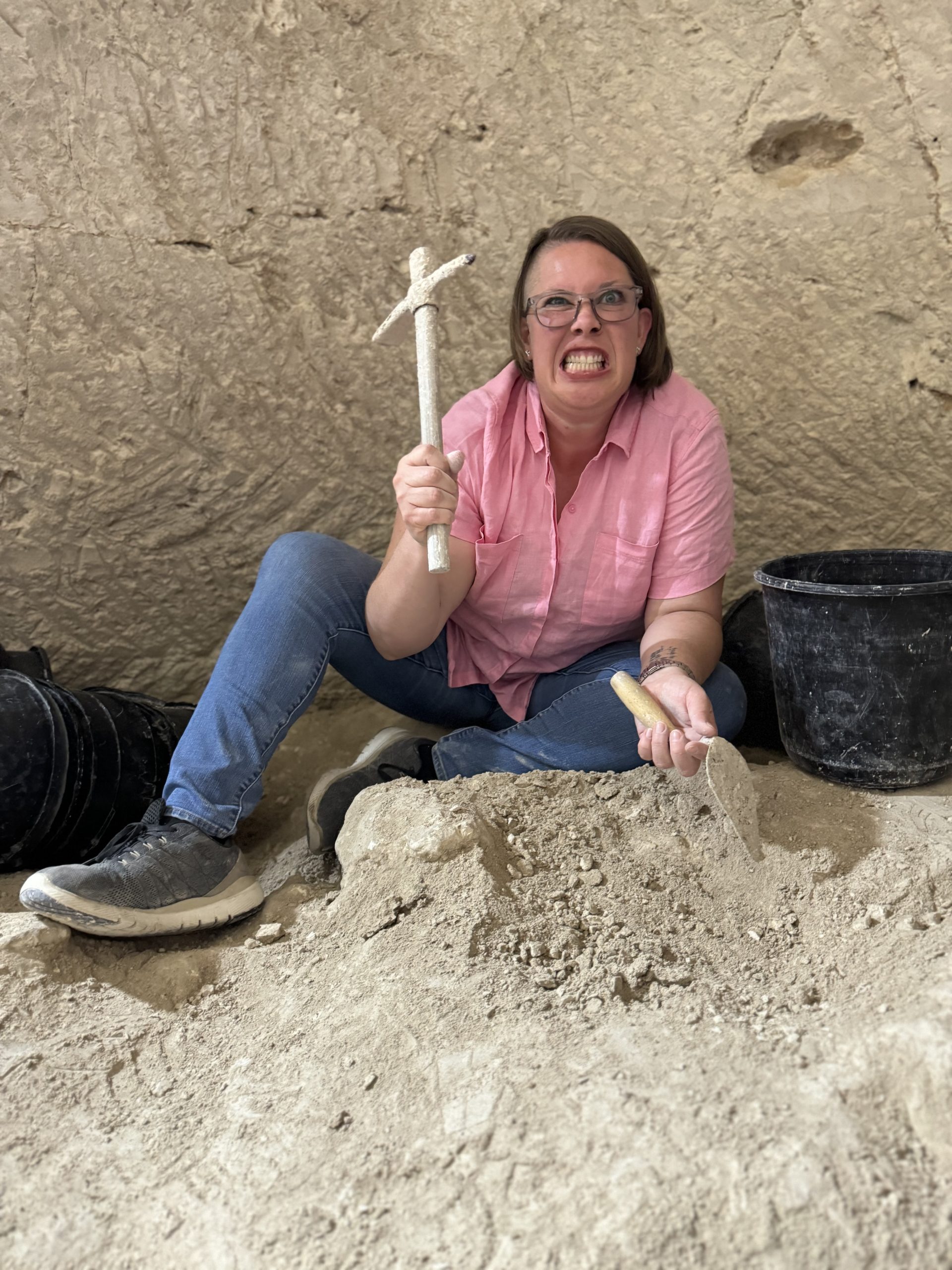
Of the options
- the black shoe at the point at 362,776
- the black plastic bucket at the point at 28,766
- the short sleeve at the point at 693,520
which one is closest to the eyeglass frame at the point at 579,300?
the short sleeve at the point at 693,520

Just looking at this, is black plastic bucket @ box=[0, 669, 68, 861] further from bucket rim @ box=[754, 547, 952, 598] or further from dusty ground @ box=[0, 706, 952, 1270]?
bucket rim @ box=[754, 547, 952, 598]

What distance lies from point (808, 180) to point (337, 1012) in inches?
84.1

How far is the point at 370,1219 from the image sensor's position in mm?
1260

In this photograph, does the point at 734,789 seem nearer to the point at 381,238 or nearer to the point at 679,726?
the point at 679,726

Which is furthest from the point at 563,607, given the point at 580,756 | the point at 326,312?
the point at 326,312

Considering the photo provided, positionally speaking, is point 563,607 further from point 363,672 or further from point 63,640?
point 63,640

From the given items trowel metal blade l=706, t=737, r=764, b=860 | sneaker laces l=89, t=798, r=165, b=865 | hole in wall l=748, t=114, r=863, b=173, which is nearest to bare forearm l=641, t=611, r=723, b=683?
trowel metal blade l=706, t=737, r=764, b=860

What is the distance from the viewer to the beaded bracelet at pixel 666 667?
2.11 m

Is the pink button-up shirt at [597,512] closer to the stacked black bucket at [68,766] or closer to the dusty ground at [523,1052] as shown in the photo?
the dusty ground at [523,1052]

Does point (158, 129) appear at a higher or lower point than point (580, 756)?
higher

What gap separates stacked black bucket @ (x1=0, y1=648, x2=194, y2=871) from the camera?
2.33m

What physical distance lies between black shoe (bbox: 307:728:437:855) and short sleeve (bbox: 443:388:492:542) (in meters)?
0.54

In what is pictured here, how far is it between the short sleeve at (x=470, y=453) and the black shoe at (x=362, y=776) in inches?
21.1

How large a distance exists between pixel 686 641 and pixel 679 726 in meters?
0.26
